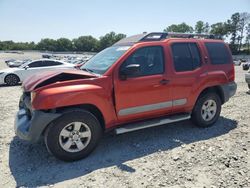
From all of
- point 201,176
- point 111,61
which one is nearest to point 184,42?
point 111,61

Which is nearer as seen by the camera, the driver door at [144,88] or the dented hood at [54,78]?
the dented hood at [54,78]

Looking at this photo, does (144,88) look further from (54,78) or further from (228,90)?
(228,90)

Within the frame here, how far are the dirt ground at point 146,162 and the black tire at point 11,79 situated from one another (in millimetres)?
7547

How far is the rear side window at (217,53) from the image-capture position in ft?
17.3

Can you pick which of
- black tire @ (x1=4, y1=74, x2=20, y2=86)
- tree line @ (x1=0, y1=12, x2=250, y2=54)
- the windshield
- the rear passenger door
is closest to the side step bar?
the rear passenger door

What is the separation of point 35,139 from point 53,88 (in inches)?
31.8

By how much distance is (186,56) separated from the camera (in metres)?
4.89

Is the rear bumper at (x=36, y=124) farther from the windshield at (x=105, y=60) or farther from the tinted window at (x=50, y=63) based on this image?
the tinted window at (x=50, y=63)

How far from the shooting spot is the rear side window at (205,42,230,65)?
17.3 ft

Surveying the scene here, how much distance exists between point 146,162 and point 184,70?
2.03m

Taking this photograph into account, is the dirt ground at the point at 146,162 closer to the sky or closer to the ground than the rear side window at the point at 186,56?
closer to the ground

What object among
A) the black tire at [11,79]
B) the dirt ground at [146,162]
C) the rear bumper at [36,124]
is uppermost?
the black tire at [11,79]

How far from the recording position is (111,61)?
164 inches

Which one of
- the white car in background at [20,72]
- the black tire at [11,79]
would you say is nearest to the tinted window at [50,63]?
the white car in background at [20,72]
